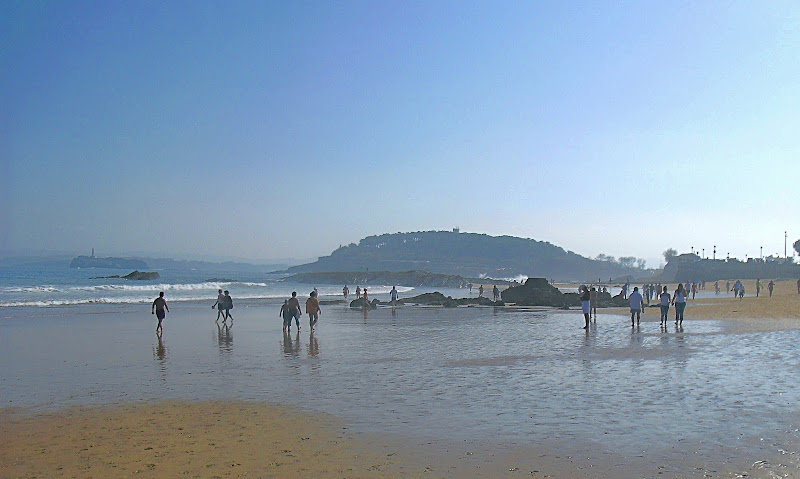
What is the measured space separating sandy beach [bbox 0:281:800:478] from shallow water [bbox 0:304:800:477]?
51mm

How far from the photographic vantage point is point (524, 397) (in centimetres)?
1100

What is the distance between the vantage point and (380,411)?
999 centimetres

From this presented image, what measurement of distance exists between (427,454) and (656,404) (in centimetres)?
473

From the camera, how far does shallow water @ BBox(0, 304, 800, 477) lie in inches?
327

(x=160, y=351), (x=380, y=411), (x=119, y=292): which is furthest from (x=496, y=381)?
(x=119, y=292)

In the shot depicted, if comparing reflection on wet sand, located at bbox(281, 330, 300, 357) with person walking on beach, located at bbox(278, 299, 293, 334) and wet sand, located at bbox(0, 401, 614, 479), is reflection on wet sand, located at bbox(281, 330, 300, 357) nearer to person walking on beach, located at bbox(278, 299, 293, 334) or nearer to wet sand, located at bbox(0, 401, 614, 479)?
person walking on beach, located at bbox(278, 299, 293, 334)

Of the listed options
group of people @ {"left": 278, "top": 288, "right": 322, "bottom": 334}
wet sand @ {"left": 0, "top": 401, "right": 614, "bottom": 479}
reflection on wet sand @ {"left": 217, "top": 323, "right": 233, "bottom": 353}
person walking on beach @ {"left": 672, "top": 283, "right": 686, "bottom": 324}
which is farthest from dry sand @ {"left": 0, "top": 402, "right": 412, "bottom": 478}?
person walking on beach @ {"left": 672, "top": 283, "right": 686, "bottom": 324}

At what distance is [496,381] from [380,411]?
3.53m

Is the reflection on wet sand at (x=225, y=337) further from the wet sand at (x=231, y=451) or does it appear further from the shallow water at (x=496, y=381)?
the wet sand at (x=231, y=451)

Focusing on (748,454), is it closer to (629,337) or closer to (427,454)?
(427,454)

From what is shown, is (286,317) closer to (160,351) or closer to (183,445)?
(160,351)

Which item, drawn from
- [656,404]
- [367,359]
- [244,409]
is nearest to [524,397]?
[656,404]

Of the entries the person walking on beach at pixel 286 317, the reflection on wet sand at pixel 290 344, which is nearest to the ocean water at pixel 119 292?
the person walking on beach at pixel 286 317

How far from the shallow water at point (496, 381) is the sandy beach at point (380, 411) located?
5 cm
